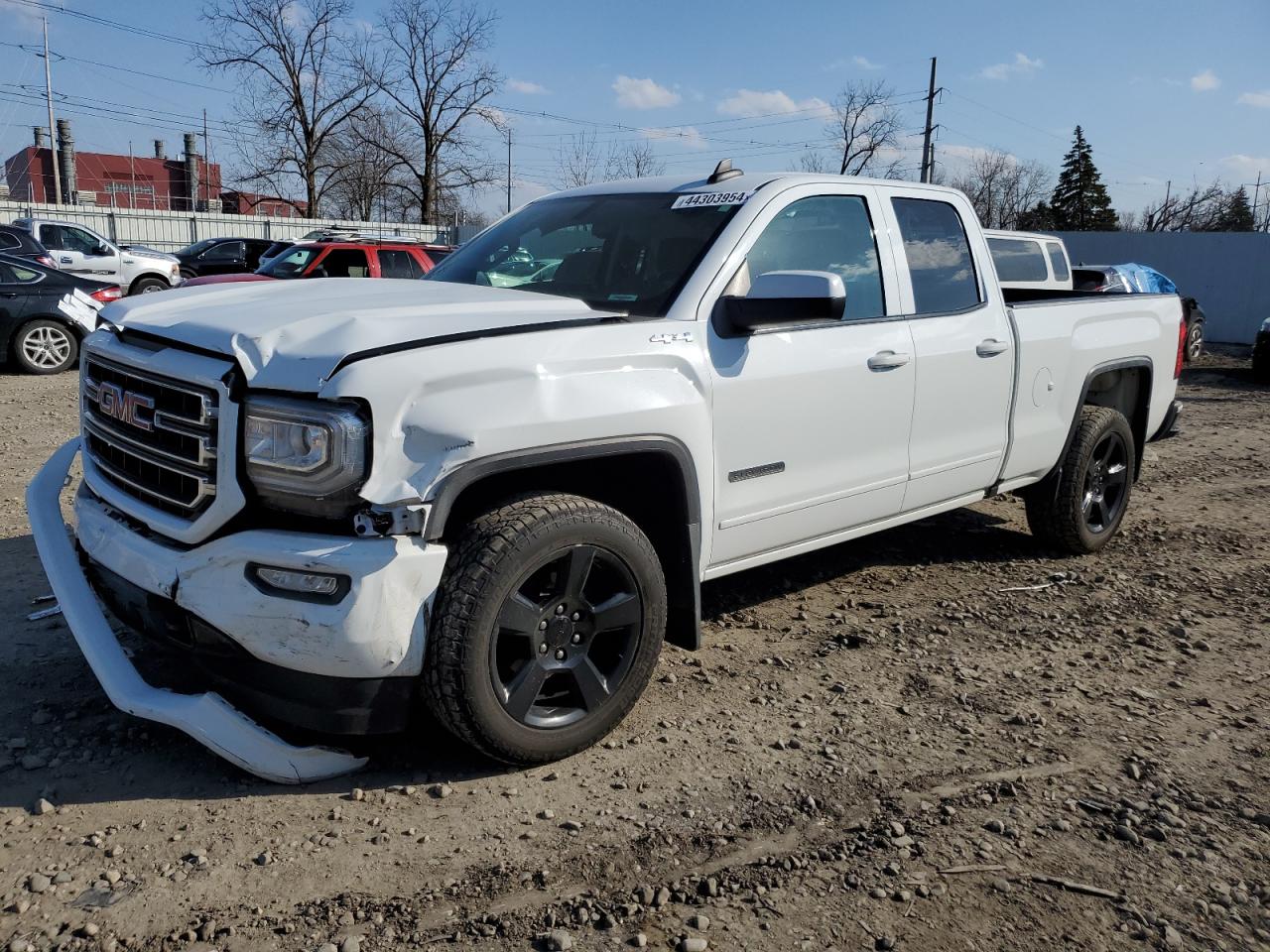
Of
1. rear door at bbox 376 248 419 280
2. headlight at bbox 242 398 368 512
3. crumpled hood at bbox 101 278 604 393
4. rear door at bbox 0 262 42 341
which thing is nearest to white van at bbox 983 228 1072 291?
crumpled hood at bbox 101 278 604 393

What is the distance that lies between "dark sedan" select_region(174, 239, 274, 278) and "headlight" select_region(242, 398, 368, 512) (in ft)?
74.8

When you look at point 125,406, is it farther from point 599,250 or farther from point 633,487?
point 599,250

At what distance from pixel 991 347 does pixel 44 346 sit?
10795mm

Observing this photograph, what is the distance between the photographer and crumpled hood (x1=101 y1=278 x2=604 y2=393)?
107 inches

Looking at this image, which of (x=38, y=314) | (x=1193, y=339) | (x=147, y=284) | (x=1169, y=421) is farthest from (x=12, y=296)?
(x=1193, y=339)

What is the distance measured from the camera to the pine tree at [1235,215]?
166ft

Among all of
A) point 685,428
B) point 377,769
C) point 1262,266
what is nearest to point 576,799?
point 377,769

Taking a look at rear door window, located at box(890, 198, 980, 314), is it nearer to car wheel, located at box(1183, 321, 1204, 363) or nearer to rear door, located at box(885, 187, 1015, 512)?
rear door, located at box(885, 187, 1015, 512)

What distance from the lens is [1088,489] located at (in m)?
5.67

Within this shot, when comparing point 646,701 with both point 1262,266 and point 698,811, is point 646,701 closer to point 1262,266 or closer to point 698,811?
point 698,811

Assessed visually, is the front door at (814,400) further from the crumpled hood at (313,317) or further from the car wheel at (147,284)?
the car wheel at (147,284)

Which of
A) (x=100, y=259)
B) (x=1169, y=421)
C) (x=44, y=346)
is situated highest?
(x=100, y=259)

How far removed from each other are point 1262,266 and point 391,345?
2492 centimetres

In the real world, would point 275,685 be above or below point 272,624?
below
